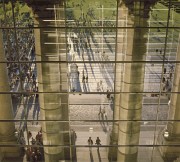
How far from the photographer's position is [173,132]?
1337cm

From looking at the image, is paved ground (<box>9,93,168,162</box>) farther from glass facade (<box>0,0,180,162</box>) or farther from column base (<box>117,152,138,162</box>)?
column base (<box>117,152,138,162</box>)

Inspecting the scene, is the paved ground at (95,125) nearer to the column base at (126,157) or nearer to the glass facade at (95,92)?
the glass facade at (95,92)

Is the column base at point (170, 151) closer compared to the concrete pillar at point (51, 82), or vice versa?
the concrete pillar at point (51, 82)

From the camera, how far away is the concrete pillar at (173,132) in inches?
508

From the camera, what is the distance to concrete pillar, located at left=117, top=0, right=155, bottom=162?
34.7 feet

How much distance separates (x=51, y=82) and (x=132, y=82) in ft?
8.68

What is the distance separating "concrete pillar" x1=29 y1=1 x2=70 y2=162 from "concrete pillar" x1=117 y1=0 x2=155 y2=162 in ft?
6.48

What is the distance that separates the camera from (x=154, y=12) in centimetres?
1220

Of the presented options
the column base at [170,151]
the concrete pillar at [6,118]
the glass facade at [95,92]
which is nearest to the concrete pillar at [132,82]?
the glass facade at [95,92]

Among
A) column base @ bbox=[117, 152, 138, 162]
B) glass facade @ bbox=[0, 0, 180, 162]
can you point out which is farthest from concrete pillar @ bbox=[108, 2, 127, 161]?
column base @ bbox=[117, 152, 138, 162]

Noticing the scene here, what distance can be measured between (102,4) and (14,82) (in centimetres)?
834

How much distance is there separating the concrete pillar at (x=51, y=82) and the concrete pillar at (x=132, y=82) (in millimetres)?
1976

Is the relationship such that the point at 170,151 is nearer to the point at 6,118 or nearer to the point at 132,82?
the point at 132,82

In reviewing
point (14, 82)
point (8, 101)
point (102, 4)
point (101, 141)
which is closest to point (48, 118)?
point (8, 101)
